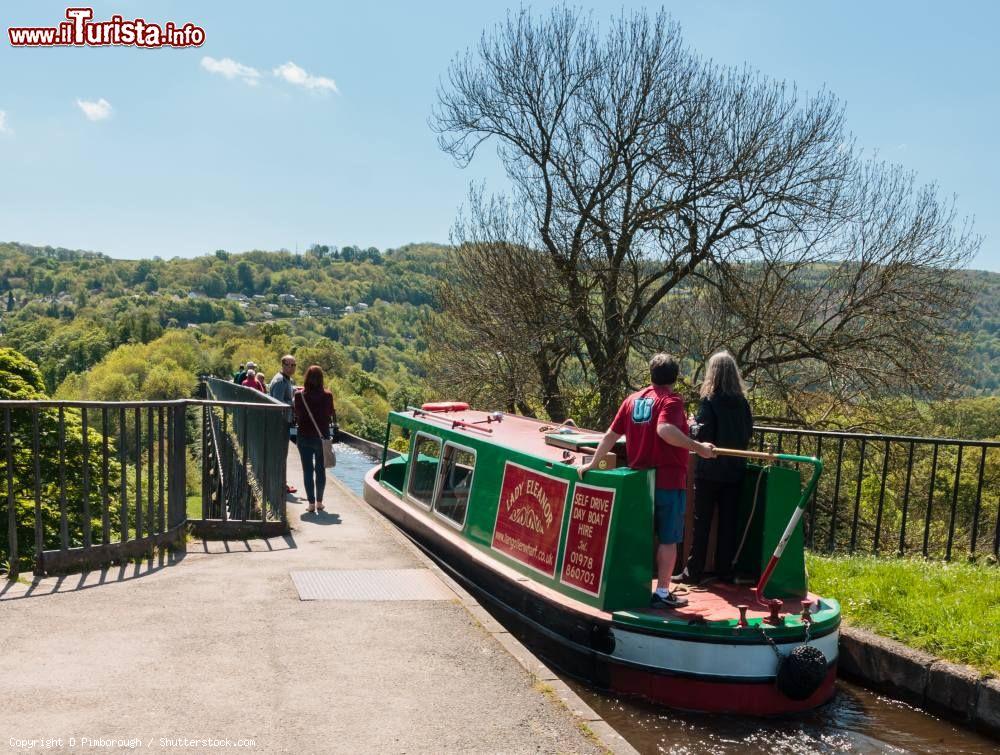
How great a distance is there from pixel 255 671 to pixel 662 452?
2.89 m

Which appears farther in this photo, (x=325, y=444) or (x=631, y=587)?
(x=325, y=444)

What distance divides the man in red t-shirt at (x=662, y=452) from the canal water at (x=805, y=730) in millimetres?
764

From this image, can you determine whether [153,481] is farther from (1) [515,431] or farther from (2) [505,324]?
(2) [505,324]

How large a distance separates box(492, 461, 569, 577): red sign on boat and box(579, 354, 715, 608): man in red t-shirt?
38.3 inches

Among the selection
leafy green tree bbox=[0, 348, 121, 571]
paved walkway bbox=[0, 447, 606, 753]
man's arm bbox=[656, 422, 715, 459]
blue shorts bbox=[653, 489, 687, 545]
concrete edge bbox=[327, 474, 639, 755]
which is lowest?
leafy green tree bbox=[0, 348, 121, 571]

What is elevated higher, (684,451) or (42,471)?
(684,451)

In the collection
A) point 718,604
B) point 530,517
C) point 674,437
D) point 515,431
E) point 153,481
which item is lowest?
point 718,604

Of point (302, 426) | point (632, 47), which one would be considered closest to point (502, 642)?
point (302, 426)

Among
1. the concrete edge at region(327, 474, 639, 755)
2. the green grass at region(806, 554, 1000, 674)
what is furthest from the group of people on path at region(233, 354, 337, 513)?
the green grass at region(806, 554, 1000, 674)

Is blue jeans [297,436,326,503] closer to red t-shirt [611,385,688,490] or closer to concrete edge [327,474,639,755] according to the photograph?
concrete edge [327,474,639,755]

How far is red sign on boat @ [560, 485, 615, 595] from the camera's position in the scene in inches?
243

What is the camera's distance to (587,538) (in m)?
→ 6.34

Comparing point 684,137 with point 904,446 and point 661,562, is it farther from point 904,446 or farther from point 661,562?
point 661,562

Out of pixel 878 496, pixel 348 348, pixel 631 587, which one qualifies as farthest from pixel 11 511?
pixel 348 348
